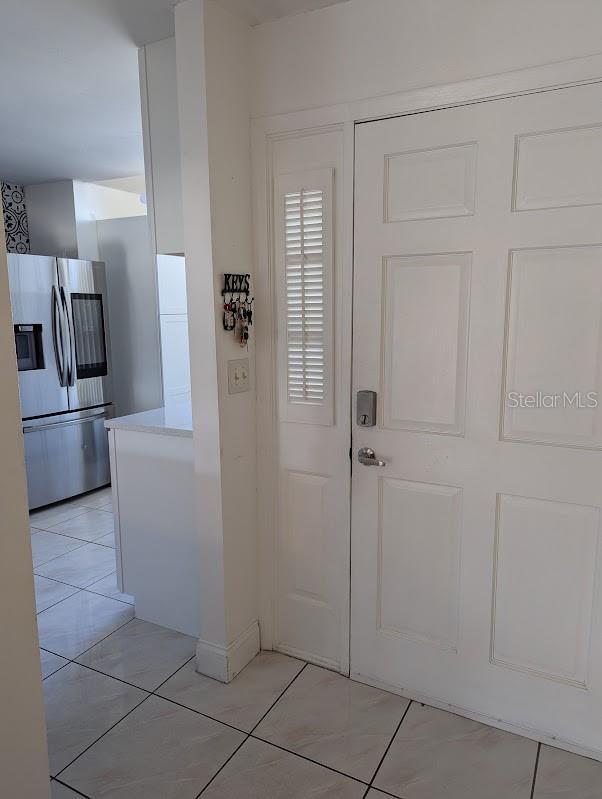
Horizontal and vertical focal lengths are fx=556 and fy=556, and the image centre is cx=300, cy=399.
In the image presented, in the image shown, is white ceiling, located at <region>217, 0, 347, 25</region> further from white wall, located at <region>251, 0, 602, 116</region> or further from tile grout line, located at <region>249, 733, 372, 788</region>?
tile grout line, located at <region>249, 733, 372, 788</region>

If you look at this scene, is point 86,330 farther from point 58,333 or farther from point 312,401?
point 312,401

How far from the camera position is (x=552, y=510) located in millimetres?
1725

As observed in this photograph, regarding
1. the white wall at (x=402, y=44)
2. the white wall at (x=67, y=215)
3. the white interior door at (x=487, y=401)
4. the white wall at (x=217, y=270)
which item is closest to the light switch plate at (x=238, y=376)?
the white wall at (x=217, y=270)

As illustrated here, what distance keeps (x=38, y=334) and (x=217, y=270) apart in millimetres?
2469

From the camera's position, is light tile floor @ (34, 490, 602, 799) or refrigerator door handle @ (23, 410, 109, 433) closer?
light tile floor @ (34, 490, 602, 799)

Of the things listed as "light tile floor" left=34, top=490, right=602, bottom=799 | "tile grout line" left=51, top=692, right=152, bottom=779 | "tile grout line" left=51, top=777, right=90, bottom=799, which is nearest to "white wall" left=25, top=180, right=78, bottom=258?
"light tile floor" left=34, top=490, right=602, bottom=799

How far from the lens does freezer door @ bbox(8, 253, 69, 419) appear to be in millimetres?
→ 3762

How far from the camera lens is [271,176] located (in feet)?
6.67

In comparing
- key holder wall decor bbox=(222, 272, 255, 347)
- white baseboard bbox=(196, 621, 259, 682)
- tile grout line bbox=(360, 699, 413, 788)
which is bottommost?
tile grout line bbox=(360, 699, 413, 788)

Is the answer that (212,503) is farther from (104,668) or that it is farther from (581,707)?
(581,707)

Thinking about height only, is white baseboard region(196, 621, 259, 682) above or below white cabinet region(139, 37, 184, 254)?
below

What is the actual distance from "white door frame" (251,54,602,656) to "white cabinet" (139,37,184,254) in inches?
16.1

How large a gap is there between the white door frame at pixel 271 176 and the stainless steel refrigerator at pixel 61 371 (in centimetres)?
233

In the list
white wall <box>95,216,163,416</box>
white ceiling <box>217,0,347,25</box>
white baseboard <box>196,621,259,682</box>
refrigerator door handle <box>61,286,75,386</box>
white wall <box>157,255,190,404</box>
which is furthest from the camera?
white wall <box>95,216,163,416</box>
